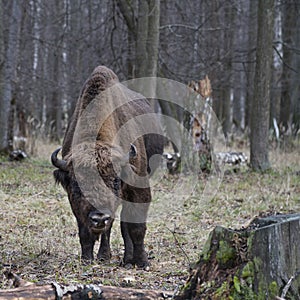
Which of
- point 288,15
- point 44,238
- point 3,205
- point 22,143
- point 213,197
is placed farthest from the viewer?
point 288,15

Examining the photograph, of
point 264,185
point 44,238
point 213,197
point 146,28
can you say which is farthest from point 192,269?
point 146,28

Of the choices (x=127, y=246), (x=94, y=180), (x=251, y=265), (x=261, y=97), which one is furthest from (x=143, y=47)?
(x=251, y=265)

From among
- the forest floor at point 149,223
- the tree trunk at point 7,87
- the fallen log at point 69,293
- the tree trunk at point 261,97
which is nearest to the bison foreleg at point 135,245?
the forest floor at point 149,223

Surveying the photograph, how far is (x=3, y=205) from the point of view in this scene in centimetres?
872

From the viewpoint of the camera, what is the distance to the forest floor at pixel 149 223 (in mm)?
5375

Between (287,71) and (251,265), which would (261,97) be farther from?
(251,265)

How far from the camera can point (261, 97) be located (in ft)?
41.1

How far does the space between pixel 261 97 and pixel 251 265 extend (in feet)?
31.5

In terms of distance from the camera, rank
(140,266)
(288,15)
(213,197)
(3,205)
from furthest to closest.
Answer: (288,15), (213,197), (3,205), (140,266)

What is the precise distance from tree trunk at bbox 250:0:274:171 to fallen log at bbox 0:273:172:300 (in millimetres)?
9339

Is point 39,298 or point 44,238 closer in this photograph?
point 39,298

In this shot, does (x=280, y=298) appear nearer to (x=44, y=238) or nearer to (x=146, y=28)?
(x=44, y=238)

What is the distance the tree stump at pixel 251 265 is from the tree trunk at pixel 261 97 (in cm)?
923

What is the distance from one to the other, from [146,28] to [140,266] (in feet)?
21.7
